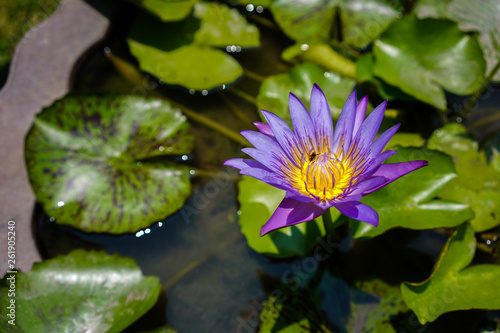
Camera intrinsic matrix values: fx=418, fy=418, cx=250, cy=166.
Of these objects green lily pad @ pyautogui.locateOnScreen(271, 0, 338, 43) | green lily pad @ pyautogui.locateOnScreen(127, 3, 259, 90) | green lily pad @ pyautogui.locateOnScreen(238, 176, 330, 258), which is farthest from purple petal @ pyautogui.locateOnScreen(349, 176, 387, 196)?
green lily pad @ pyautogui.locateOnScreen(271, 0, 338, 43)

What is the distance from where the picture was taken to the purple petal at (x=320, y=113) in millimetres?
1730

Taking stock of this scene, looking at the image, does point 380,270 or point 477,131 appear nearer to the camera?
point 380,270

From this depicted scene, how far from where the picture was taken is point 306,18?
303 cm

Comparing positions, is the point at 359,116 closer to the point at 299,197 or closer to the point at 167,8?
the point at 299,197

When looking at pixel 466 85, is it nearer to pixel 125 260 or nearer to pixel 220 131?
pixel 220 131

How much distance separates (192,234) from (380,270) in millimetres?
1067

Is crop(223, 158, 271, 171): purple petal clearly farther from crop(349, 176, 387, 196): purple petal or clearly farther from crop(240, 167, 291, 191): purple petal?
crop(349, 176, 387, 196): purple petal

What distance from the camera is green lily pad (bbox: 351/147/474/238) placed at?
1.97 meters

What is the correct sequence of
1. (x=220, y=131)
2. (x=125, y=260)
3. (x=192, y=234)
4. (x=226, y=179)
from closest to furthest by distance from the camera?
(x=125, y=260) → (x=192, y=234) → (x=226, y=179) → (x=220, y=131)

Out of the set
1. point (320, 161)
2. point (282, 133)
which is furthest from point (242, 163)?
point (320, 161)

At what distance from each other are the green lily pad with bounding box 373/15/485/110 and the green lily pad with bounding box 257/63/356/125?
238mm

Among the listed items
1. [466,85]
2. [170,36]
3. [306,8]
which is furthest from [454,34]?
[170,36]

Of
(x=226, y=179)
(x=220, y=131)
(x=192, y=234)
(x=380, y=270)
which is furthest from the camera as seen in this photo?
(x=220, y=131)

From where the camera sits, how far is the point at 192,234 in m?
2.44
